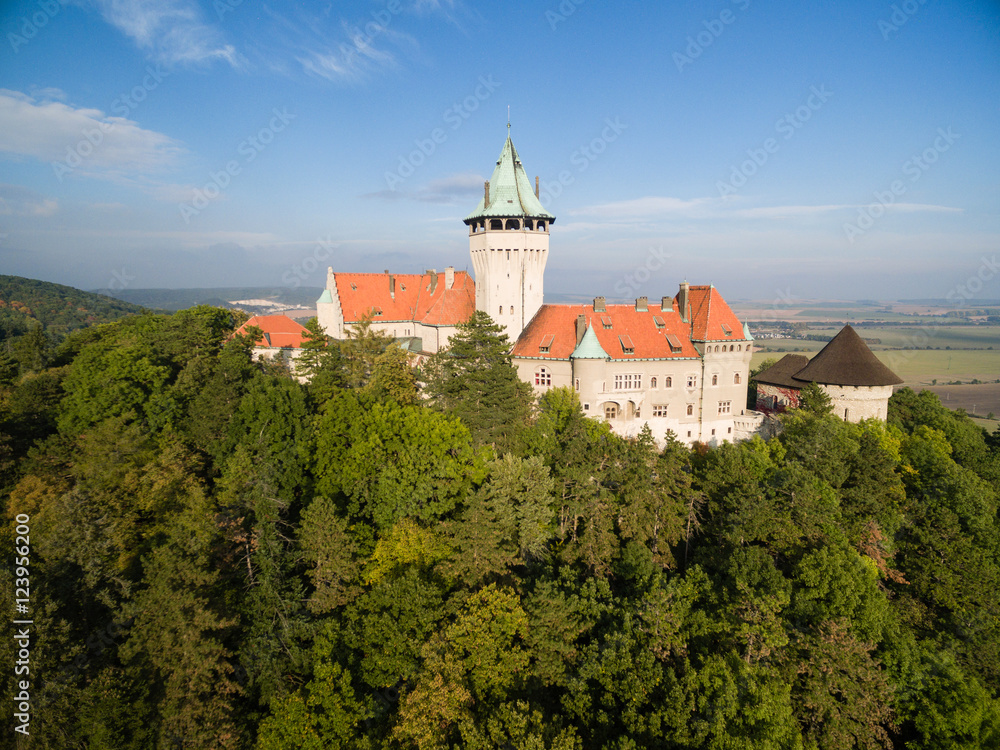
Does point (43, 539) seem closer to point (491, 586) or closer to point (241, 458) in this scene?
point (241, 458)

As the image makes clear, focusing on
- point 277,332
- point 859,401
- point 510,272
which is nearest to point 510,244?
point 510,272

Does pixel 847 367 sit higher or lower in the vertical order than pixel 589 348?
lower

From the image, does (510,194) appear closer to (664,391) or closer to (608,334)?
(608,334)

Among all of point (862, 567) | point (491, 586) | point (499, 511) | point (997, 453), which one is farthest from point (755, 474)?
point (997, 453)

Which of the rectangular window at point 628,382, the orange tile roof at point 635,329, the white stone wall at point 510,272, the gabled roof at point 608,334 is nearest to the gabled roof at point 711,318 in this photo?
the orange tile roof at point 635,329

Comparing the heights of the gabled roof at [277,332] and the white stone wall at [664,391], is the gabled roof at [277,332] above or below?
above

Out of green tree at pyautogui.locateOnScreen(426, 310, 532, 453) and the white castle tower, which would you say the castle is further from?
green tree at pyautogui.locateOnScreen(426, 310, 532, 453)

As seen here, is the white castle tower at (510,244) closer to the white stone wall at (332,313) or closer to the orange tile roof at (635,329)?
the orange tile roof at (635,329)
